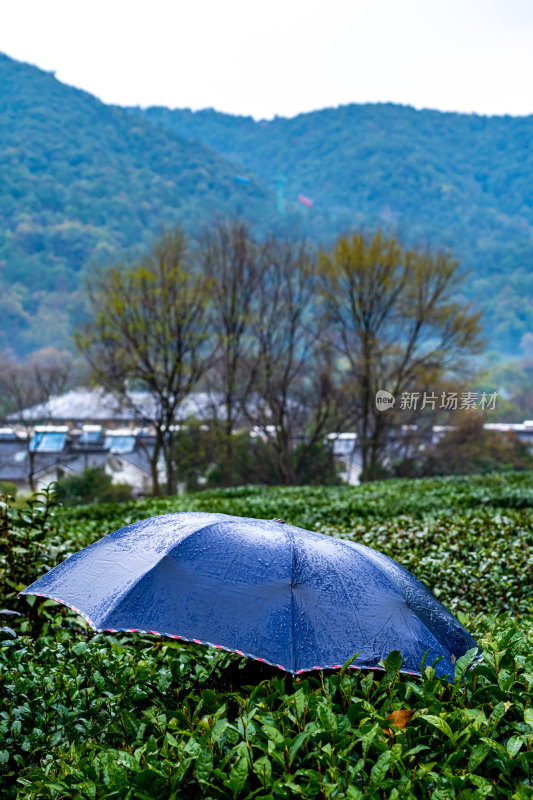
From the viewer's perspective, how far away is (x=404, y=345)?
58.9 feet

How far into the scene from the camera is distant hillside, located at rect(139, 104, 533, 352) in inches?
1871

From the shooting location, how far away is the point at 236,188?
43125 mm

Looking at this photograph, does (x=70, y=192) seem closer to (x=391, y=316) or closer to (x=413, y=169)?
(x=413, y=169)

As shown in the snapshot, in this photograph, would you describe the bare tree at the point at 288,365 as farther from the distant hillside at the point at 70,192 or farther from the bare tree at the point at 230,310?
the distant hillside at the point at 70,192

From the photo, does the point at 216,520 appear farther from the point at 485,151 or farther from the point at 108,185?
the point at 485,151

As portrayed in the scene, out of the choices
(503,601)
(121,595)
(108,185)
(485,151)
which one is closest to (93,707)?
(121,595)

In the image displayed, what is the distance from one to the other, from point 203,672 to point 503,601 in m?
2.48

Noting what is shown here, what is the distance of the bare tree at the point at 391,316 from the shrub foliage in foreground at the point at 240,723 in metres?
14.8

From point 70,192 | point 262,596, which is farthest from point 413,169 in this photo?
point 262,596

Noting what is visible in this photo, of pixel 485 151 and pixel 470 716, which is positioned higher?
pixel 485 151

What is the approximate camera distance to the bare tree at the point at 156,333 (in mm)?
16391

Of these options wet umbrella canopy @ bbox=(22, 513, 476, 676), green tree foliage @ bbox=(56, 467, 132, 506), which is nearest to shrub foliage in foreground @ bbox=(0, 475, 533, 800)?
wet umbrella canopy @ bbox=(22, 513, 476, 676)

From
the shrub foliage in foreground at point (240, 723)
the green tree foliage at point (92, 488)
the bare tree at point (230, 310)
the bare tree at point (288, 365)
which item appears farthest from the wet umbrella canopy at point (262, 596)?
the bare tree at point (288, 365)

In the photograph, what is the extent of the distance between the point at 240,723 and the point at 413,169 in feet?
189
